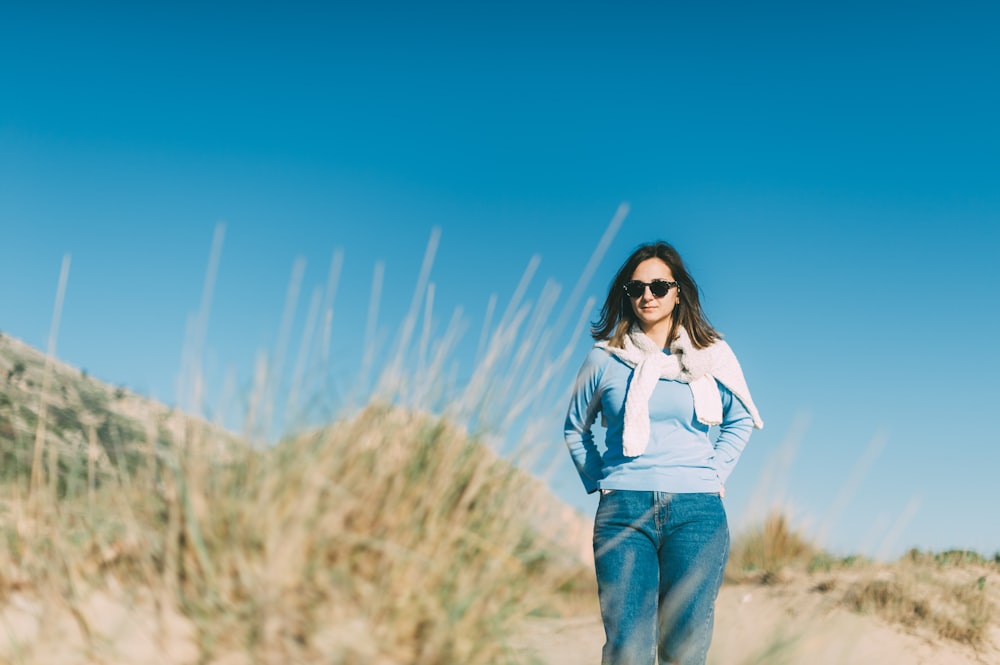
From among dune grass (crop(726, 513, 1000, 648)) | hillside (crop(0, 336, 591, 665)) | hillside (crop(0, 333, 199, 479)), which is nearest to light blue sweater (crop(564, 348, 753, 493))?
hillside (crop(0, 336, 591, 665))

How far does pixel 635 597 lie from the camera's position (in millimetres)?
3492

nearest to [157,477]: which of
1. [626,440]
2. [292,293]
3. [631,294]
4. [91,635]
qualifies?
[91,635]

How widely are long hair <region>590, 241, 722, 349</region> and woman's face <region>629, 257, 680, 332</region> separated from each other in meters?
0.04

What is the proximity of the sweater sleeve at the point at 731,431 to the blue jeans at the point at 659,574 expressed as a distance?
38 cm

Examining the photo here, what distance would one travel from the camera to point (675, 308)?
4.32m

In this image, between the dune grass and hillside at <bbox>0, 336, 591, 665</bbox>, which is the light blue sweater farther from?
the dune grass

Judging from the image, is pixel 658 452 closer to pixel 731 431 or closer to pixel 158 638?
pixel 731 431

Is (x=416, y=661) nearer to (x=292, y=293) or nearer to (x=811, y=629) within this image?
(x=292, y=293)

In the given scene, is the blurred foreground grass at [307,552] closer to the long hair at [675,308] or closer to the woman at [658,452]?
the woman at [658,452]

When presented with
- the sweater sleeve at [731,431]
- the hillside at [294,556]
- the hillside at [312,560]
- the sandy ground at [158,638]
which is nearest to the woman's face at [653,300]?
the sweater sleeve at [731,431]

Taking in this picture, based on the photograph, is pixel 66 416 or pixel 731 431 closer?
pixel 731 431

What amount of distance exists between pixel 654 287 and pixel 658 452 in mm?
864

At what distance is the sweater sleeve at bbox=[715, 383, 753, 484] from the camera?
3.97 meters

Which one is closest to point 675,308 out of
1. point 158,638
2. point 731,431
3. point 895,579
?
point 731,431
